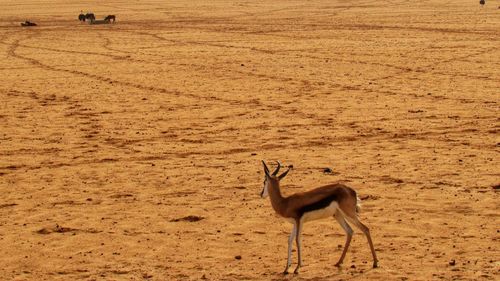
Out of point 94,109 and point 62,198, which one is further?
point 94,109

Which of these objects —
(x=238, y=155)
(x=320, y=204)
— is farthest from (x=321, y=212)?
(x=238, y=155)

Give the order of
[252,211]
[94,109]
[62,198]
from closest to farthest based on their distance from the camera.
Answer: [252,211] < [62,198] < [94,109]

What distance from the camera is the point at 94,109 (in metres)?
18.3

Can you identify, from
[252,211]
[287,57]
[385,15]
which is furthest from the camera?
[385,15]

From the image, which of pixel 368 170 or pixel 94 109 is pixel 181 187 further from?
pixel 94 109

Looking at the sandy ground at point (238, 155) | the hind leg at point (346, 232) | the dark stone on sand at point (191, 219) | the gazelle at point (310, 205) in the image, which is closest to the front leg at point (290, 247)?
the gazelle at point (310, 205)

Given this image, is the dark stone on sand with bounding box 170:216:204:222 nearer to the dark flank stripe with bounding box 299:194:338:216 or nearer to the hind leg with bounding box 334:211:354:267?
the hind leg with bounding box 334:211:354:267

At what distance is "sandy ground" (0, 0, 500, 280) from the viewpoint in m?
8.90

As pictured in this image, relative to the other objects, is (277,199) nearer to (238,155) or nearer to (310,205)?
(310,205)

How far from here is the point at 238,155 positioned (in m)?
13.6

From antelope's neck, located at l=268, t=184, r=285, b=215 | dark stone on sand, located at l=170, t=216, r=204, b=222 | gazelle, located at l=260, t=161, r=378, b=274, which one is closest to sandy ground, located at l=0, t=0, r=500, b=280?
dark stone on sand, located at l=170, t=216, r=204, b=222

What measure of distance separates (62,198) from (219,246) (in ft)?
9.36

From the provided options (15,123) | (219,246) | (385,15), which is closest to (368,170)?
(219,246)

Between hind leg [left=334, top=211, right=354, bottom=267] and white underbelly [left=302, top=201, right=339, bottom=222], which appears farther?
hind leg [left=334, top=211, right=354, bottom=267]
